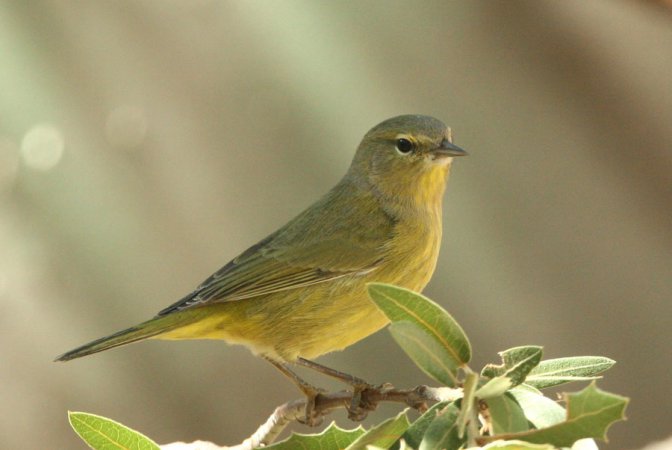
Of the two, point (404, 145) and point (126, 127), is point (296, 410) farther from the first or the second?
point (126, 127)

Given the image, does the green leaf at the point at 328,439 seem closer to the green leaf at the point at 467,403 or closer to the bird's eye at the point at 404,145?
the green leaf at the point at 467,403

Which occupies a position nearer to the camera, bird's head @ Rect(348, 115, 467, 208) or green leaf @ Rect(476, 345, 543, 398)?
green leaf @ Rect(476, 345, 543, 398)

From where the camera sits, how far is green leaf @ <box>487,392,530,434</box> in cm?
117

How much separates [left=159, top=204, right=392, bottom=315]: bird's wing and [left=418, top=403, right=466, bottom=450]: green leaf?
117 centimetres

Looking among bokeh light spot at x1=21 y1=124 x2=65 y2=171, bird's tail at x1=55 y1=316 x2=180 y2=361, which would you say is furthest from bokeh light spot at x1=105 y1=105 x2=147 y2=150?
bird's tail at x1=55 y1=316 x2=180 y2=361

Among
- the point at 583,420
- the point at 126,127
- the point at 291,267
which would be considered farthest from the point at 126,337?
the point at 126,127

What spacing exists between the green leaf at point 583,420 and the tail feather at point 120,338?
1305 millimetres

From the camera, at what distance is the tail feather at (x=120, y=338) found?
2107 millimetres

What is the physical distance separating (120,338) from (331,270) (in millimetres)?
614

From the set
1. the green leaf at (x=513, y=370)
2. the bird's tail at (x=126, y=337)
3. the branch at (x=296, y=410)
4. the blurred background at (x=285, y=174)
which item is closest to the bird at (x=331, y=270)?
the bird's tail at (x=126, y=337)

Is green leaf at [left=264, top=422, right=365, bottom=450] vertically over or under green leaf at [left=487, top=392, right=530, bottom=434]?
over

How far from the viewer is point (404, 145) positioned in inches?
101

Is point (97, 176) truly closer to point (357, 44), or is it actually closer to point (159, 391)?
point (159, 391)

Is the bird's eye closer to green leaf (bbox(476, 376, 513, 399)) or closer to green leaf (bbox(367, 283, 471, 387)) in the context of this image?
green leaf (bbox(367, 283, 471, 387))
